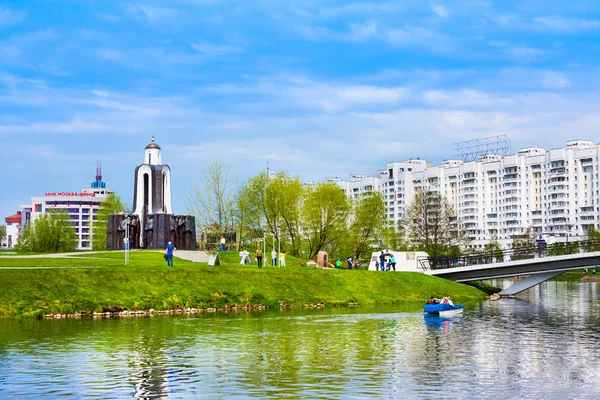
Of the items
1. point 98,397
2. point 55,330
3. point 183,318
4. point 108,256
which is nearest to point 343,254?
point 108,256

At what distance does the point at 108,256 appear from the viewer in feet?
274

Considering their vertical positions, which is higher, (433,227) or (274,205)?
(274,205)

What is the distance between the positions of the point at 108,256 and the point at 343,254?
47489 millimetres

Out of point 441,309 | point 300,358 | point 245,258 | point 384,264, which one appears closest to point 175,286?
point 441,309

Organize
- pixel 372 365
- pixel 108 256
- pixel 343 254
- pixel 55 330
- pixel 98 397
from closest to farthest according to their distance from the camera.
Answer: pixel 98 397, pixel 372 365, pixel 55 330, pixel 108 256, pixel 343 254

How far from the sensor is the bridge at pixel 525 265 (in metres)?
85.1

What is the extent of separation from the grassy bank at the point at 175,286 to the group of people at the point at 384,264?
3.92 metres

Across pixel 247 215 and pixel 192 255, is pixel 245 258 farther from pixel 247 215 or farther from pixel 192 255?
pixel 247 215

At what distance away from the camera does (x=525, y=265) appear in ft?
288

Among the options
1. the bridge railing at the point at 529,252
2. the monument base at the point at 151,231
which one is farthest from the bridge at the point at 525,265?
the monument base at the point at 151,231

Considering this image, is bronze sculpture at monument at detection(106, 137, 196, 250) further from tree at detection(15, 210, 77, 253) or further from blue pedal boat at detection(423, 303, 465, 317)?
blue pedal boat at detection(423, 303, 465, 317)

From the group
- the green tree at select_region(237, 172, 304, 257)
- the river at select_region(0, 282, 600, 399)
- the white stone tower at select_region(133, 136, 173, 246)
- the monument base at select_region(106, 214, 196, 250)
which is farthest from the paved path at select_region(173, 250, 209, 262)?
the river at select_region(0, 282, 600, 399)

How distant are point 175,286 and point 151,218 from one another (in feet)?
94.6

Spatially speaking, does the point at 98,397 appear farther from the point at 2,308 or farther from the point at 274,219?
the point at 274,219
